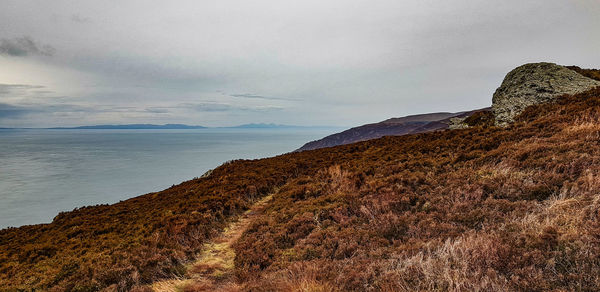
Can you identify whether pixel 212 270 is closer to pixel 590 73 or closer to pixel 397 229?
pixel 397 229

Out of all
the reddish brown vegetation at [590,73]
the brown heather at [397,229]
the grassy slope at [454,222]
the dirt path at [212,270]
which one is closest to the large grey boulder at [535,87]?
the brown heather at [397,229]

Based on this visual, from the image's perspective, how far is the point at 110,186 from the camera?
115 metres

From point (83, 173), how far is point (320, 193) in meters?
161

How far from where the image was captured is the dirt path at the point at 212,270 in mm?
6199

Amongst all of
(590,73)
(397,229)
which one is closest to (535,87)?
(590,73)

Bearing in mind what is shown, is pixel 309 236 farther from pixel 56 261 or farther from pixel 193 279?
pixel 56 261

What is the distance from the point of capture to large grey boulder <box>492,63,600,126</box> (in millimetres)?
16391

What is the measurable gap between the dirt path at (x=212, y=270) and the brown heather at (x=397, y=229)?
289mm

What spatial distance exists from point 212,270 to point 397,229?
5.30 meters

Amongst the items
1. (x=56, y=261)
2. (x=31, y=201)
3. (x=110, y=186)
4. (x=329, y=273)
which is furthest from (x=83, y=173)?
(x=329, y=273)

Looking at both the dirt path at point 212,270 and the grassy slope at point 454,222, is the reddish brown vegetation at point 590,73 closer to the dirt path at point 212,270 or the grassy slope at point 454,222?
the grassy slope at point 454,222

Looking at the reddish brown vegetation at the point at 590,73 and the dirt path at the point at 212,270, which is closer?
the dirt path at the point at 212,270

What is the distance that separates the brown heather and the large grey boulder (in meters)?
2.01

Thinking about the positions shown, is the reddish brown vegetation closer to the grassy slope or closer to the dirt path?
the grassy slope
